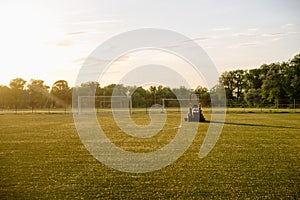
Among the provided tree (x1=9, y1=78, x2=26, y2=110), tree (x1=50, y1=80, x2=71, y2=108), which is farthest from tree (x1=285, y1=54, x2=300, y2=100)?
tree (x1=9, y1=78, x2=26, y2=110)

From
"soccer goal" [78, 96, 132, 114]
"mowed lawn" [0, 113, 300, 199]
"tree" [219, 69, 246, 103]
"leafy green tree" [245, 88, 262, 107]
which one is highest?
"tree" [219, 69, 246, 103]

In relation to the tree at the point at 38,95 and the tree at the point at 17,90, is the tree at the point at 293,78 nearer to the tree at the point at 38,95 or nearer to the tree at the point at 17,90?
the tree at the point at 38,95

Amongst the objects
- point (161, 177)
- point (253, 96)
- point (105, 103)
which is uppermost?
point (253, 96)

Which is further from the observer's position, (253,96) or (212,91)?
(253,96)

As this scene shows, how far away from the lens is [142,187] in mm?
6945

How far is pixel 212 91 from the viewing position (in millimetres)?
71875

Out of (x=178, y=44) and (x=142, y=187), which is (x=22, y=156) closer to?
(x=142, y=187)

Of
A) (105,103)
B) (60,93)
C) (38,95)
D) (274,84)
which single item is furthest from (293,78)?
(38,95)

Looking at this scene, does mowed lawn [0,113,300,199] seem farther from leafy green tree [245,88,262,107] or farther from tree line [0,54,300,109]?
leafy green tree [245,88,262,107]

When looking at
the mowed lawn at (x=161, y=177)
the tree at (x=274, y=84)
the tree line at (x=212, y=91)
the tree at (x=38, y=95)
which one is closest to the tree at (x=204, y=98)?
the tree line at (x=212, y=91)

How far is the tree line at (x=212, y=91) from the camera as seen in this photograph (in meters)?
61.0

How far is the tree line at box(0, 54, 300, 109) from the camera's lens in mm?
60997

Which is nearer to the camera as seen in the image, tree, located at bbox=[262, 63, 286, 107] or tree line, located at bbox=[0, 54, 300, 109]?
tree line, located at bbox=[0, 54, 300, 109]

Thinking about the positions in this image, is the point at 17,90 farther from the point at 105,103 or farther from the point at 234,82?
the point at 234,82
